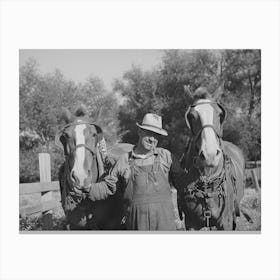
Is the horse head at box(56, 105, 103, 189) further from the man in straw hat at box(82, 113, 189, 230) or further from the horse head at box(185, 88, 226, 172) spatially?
the horse head at box(185, 88, 226, 172)

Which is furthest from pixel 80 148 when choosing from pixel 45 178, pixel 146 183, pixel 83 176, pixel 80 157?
pixel 45 178

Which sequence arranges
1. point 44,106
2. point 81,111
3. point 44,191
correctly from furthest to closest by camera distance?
1. point 44,106
2. point 44,191
3. point 81,111

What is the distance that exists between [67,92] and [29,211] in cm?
301

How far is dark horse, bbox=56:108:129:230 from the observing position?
4430mm

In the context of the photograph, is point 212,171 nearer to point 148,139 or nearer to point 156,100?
point 148,139

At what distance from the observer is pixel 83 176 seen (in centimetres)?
434

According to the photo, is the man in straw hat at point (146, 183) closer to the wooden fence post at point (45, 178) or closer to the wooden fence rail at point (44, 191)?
the wooden fence rail at point (44, 191)

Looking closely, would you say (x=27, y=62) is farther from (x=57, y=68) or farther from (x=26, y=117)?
(x=26, y=117)

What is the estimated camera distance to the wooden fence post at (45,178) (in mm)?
7145

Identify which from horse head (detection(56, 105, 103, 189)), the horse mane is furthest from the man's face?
the horse mane

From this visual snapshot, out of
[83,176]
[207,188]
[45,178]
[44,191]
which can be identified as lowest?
[44,191]

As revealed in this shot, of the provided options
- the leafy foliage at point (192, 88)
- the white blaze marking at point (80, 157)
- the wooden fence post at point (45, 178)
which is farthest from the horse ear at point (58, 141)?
the leafy foliage at point (192, 88)

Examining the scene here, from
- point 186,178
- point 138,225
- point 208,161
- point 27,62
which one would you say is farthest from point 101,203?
point 27,62

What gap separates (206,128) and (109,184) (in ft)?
4.33
